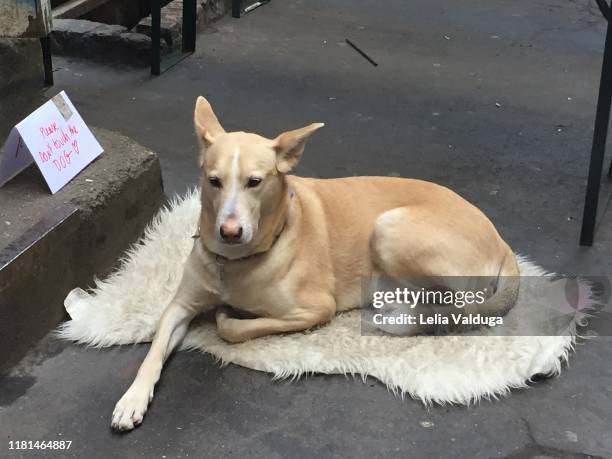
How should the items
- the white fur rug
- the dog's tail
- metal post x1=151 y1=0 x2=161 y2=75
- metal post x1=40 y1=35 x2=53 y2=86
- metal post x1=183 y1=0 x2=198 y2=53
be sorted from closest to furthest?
the white fur rug < the dog's tail < metal post x1=40 y1=35 x2=53 y2=86 < metal post x1=151 y1=0 x2=161 y2=75 < metal post x1=183 y1=0 x2=198 y2=53

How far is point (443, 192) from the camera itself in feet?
9.27

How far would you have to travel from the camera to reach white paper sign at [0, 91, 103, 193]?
2811mm

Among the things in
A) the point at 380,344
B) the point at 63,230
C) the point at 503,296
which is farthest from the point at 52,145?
the point at 503,296

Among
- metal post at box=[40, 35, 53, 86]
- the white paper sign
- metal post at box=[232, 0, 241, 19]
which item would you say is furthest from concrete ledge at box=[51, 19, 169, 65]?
the white paper sign

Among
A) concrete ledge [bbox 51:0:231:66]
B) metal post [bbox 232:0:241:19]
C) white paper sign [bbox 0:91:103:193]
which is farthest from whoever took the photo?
metal post [bbox 232:0:241:19]

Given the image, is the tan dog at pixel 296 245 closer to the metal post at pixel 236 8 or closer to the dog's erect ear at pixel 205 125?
the dog's erect ear at pixel 205 125

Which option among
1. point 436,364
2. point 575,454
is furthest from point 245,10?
point 575,454

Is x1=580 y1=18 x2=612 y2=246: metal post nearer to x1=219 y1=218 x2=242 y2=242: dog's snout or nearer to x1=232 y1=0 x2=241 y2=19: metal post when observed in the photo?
x1=219 y1=218 x2=242 y2=242: dog's snout

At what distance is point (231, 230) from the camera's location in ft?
7.43

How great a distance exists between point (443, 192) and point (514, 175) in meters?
1.30

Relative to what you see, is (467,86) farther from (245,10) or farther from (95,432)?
(95,432)

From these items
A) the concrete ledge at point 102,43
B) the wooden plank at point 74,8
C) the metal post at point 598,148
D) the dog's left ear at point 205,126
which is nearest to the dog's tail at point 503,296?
the metal post at point 598,148

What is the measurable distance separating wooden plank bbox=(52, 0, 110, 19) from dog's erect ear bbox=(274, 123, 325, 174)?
348 centimetres

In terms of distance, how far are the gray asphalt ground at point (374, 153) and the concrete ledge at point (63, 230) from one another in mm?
139
